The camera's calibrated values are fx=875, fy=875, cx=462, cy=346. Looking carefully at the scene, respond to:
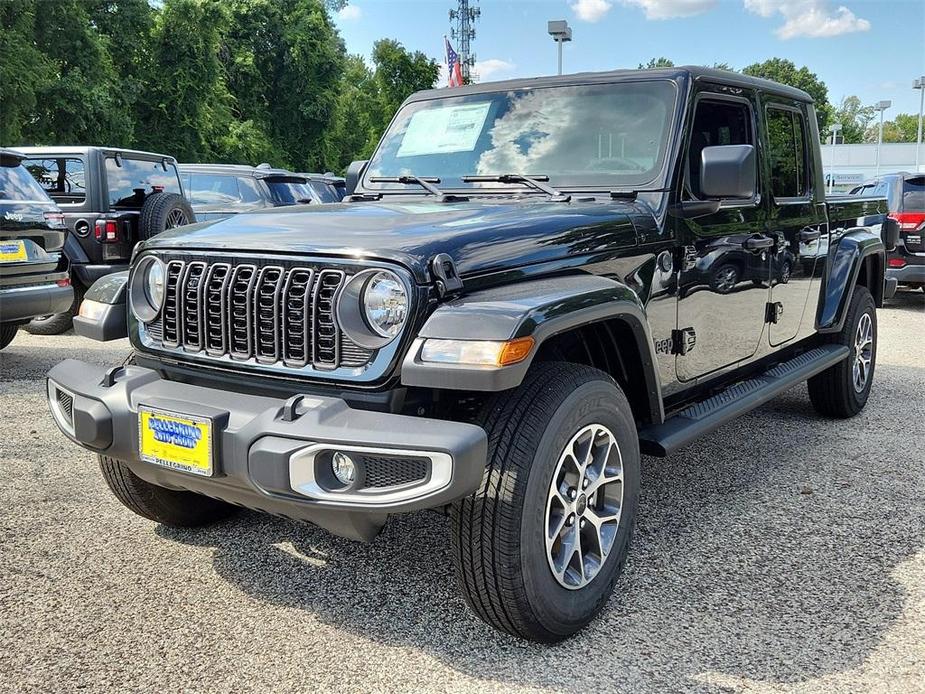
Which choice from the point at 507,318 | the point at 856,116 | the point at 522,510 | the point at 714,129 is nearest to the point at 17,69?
the point at 714,129

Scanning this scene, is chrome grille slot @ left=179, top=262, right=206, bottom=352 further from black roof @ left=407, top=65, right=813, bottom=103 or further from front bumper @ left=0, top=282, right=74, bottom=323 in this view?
front bumper @ left=0, top=282, right=74, bottom=323

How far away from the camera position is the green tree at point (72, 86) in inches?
791

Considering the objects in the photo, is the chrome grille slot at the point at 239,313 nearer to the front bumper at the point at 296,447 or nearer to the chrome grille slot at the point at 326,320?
the front bumper at the point at 296,447

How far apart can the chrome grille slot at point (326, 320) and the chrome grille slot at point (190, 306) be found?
529 mm

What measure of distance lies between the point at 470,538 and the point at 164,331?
4.44 feet

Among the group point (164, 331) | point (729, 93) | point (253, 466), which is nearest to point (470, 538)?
point (253, 466)

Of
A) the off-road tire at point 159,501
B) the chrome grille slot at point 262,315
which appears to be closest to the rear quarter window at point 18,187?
the off-road tire at point 159,501

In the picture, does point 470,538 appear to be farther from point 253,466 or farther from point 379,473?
point 253,466

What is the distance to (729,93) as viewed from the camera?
4203 mm

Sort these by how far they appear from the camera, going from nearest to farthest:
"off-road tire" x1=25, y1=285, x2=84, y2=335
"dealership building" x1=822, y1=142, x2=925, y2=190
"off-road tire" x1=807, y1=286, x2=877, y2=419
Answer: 1. "off-road tire" x1=807, y1=286, x2=877, y2=419
2. "off-road tire" x1=25, y1=285, x2=84, y2=335
3. "dealership building" x1=822, y1=142, x2=925, y2=190

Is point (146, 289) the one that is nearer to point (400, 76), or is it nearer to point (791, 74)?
point (400, 76)

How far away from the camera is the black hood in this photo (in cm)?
274

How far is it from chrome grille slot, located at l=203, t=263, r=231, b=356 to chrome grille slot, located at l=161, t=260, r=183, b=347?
162 millimetres

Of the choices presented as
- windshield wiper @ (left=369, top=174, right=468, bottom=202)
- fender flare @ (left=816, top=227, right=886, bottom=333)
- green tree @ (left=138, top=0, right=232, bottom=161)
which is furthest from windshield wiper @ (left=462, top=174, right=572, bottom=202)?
green tree @ (left=138, top=0, right=232, bottom=161)
